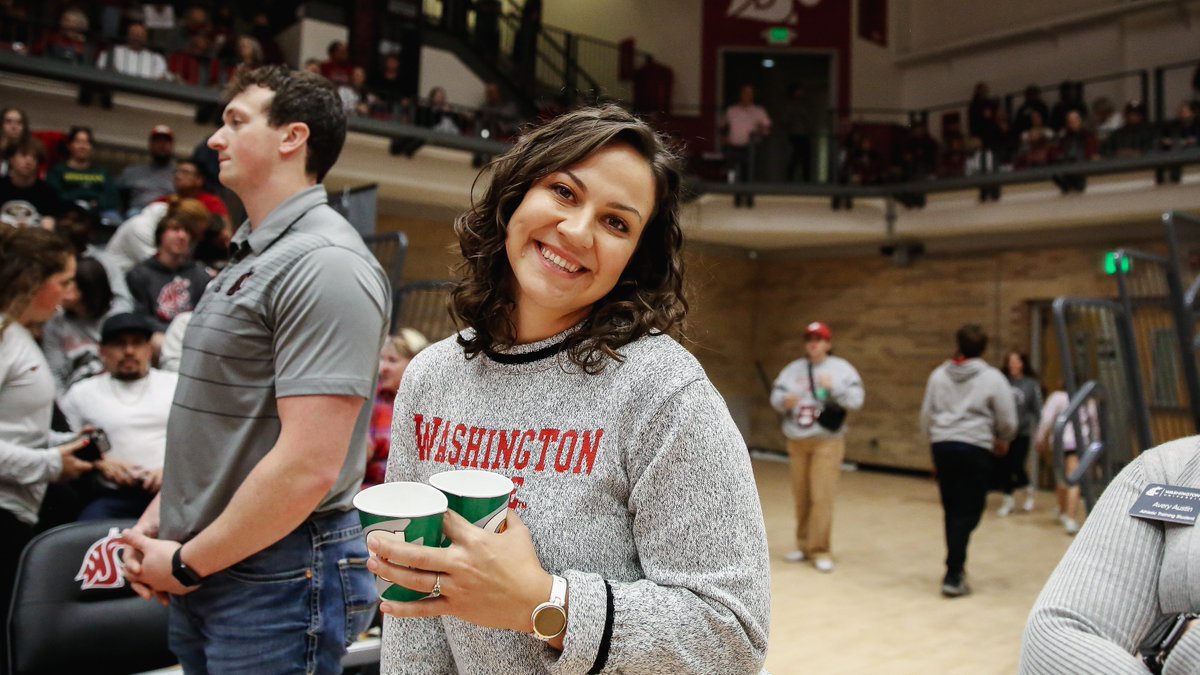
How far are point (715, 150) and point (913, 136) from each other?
2946 mm

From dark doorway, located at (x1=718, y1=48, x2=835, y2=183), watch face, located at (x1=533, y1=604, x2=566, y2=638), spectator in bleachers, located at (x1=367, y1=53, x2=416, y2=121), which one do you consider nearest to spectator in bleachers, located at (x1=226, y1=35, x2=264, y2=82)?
spectator in bleachers, located at (x1=367, y1=53, x2=416, y2=121)

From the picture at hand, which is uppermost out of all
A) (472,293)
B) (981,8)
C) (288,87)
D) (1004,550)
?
(981,8)

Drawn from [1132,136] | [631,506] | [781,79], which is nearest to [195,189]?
[631,506]

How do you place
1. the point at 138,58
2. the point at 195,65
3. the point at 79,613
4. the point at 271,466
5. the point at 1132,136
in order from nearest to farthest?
the point at 271,466 < the point at 79,613 < the point at 138,58 < the point at 195,65 < the point at 1132,136

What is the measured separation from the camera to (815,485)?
6473 mm

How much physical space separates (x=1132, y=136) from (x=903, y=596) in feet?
25.1

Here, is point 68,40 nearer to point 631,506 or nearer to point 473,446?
point 473,446

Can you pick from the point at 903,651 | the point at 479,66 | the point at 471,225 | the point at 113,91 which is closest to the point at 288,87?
the point at 471,225

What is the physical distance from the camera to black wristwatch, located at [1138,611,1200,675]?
1.38m

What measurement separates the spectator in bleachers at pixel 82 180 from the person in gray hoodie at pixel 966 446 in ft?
19.9

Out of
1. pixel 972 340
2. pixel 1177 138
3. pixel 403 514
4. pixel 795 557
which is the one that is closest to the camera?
pixel 403 514

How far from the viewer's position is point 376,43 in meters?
12.4

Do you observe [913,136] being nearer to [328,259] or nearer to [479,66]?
[479,66]

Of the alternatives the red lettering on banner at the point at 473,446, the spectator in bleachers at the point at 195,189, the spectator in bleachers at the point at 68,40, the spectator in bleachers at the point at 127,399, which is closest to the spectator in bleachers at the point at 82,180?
the spectator in bleachers at the point at 195,189
